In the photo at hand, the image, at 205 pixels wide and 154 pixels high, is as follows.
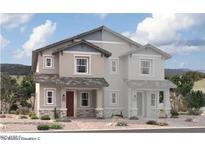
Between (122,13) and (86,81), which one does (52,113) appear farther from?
(122,13)

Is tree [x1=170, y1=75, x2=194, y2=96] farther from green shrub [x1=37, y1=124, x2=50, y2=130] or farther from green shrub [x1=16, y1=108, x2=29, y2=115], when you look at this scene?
green shrub [x1=16, y1=108, x2=29, y2=115]

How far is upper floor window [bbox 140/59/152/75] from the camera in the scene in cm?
2752

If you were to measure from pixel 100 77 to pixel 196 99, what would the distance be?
5862 mm

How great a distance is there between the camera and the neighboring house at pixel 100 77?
2641cm

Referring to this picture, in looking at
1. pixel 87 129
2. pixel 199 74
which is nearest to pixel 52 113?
pixel 87 129

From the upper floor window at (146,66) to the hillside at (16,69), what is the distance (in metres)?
6.84

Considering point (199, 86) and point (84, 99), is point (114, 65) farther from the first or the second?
point (199, 86)

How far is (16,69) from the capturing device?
2566 centimetres

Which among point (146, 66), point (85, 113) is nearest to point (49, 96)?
point (85, 113)

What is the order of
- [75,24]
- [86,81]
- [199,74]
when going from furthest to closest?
[86,81], [199,74], [75,24]

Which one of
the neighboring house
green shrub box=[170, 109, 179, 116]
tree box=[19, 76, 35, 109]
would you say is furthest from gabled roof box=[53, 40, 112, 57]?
green shrub box=[170, 109, 179, 116]

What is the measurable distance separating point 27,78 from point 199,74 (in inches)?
440

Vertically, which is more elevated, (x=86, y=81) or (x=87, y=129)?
(x=86, y=81)
